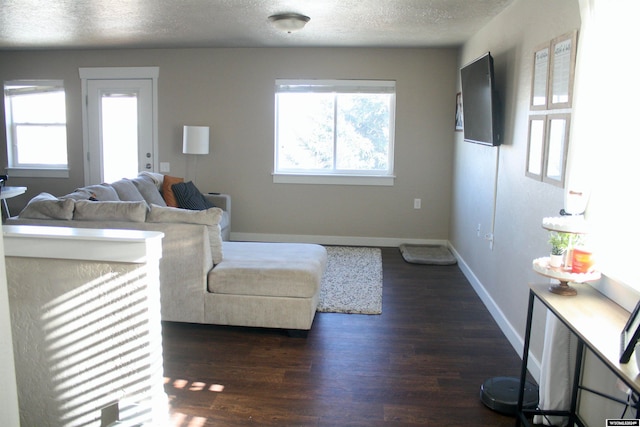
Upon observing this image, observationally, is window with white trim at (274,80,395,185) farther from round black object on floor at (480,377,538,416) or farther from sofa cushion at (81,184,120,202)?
round black object on floor at (480,377,538,416)

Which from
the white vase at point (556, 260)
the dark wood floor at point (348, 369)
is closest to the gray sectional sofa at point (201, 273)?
the dark wood floor at point (348, 369)

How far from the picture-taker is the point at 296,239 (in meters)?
6.49

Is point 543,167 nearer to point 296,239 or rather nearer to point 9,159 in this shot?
point 296,239

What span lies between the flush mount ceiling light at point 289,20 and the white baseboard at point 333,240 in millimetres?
2709

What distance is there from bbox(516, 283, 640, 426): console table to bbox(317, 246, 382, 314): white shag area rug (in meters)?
1.79

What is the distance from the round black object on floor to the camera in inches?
104

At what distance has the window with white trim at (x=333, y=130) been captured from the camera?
246 inches

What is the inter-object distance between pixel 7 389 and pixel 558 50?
9.63 feet

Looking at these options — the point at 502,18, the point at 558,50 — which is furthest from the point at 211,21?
the point at 558,50

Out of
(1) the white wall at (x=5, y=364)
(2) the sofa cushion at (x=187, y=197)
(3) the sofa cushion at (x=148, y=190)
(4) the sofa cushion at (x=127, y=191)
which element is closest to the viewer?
(1) the white wall at (x=5, y=364)

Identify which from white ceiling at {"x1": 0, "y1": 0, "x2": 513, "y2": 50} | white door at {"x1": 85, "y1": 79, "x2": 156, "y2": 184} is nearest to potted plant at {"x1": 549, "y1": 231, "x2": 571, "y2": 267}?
white ceiling at {"x1": 0, "y1": 0, "x2": 513, "y2": 50}

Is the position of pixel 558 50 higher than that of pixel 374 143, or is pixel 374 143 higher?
pixel 558 50

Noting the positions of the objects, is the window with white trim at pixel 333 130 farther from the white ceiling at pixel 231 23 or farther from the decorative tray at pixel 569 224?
the decorative tray at pixel 569 224

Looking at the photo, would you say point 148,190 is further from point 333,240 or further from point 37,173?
point 37,173
